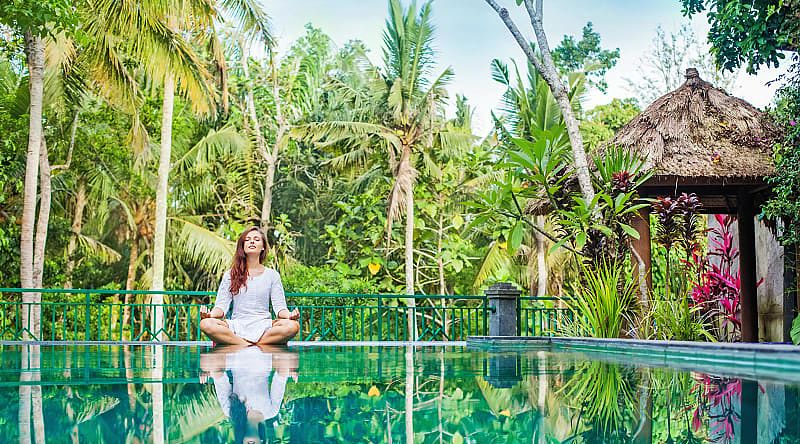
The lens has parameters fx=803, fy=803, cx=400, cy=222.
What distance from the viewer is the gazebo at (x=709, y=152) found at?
9797mm

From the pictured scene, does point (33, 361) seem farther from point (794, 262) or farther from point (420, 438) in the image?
point (794, 262)

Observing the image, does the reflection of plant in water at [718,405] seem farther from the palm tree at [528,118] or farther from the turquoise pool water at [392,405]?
the palm tree at [528,118]

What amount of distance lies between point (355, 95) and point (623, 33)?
14.3 meters

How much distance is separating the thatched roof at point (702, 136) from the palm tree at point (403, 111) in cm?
835

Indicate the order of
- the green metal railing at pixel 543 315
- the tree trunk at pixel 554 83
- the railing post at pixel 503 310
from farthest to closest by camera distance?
the green metal railing at pixel 543 315 < the railing post at pixel 503 310 < the tree trunk at pixel 554 83

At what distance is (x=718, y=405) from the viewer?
3074mm

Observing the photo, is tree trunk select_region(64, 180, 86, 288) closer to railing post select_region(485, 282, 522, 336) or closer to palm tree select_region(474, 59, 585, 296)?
palm tree select_region(474, 59, 585, 296)

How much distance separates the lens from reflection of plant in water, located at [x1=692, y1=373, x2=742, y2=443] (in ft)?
8.09

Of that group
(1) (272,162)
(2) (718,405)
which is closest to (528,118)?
(1) (272,162)

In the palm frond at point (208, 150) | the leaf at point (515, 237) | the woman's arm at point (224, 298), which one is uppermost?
the palm frond at point (208, 150)

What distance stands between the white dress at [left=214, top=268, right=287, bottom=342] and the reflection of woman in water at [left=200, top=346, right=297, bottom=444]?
0.30 meters

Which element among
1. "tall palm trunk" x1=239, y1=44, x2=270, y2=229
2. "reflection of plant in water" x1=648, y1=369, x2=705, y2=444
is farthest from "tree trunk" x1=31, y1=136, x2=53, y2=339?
"reflection of plant in water" x1=648, y1=369, x2=705, y2=444

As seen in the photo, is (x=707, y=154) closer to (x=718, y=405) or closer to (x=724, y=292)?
(x=724, y=292)

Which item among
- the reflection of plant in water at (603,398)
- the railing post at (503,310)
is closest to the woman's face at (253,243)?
the reflection of plant in water at (603,398)
